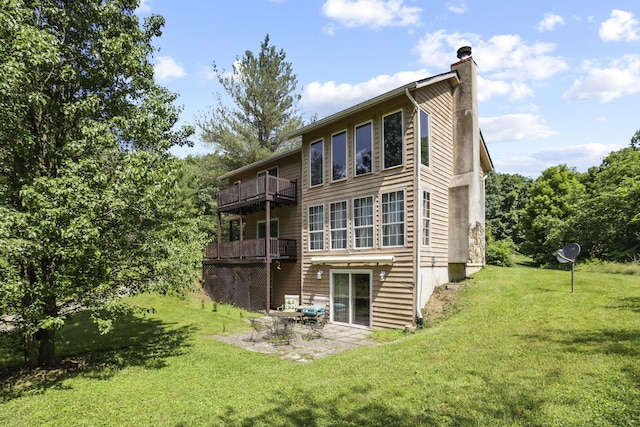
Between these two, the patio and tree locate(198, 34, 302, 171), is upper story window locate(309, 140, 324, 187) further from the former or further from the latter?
tree locate(198, 34, 302, 171)

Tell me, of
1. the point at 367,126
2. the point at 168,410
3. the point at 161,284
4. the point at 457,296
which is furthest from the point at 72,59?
the point at 457,296

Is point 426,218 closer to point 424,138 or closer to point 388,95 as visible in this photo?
point 424,138

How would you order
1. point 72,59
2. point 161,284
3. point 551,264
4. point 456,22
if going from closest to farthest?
point 72,59
point 161,284
point 456,22
point 551,264

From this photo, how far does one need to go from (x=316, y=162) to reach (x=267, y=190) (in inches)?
99.1

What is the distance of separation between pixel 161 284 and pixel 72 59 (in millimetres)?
5121

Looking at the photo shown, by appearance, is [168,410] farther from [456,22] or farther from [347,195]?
[456,22]

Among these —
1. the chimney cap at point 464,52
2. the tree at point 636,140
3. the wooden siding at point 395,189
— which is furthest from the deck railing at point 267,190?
the tree at point 636,140

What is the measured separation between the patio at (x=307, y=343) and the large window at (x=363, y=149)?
5669 mm

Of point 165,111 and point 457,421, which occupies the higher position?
point 165,111

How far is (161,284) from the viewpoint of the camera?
305 inches

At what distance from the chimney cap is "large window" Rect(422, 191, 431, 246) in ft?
20.9

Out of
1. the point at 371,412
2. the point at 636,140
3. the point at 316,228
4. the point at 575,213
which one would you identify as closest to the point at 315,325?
the point at 316,228

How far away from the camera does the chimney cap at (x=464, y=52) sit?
1353cm

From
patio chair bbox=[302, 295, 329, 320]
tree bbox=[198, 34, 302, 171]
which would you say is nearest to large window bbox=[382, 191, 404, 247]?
patio chair bbox=[302, 295, 329, 320]
